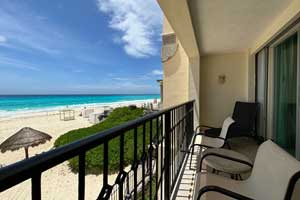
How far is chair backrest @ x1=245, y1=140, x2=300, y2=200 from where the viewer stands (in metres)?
1.14

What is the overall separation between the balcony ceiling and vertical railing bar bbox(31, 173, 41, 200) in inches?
95.0

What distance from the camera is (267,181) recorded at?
1384 mm

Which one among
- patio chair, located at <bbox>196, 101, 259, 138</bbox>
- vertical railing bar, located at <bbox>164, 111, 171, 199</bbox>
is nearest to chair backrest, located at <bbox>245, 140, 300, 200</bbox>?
vertical railing bar, located at <bbox>164, 111, 171, 199</bbox>

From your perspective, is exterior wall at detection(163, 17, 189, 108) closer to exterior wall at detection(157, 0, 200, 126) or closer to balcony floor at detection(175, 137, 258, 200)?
exterior wall at detection(157, 0, 200, 126)

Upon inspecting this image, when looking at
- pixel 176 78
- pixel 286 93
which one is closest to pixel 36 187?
pixel 286 93

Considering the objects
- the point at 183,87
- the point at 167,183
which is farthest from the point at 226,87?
the point at 167,183

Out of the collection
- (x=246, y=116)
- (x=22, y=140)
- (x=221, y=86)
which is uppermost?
(x=221, y=86)

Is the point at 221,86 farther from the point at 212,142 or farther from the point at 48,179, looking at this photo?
the point at 48,179

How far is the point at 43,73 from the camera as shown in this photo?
35188mm

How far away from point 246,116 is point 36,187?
15.1ft

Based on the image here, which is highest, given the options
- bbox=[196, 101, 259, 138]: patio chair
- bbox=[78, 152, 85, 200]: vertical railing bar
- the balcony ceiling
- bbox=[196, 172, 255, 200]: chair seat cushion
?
the balcony ceiling

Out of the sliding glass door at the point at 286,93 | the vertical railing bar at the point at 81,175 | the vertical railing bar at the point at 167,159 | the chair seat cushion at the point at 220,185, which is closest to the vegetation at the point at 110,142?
the vertical railing bar at the point at 167,159

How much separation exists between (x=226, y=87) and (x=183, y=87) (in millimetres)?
1617

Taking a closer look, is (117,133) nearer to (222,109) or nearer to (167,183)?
(167,183)
